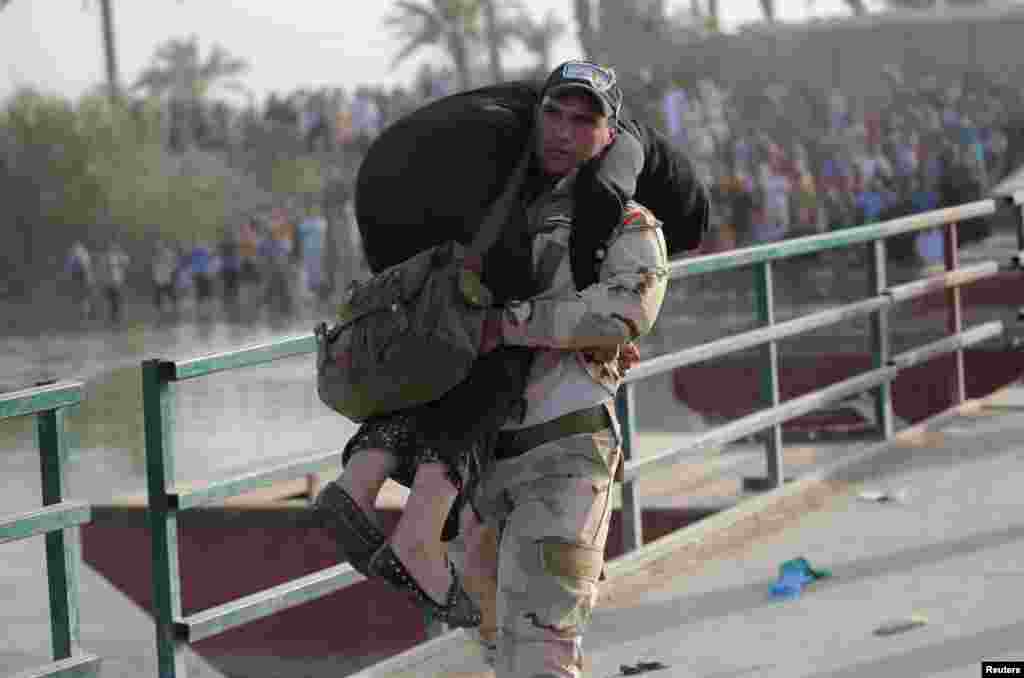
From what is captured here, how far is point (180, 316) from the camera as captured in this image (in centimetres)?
4478

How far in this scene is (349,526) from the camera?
376 centimetres

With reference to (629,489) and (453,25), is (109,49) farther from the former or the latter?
(629,489)

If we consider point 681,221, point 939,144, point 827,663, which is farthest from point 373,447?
point 939,144

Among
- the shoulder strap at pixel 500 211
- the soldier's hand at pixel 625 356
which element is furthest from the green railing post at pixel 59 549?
the soldier's hand at pixel 625 356

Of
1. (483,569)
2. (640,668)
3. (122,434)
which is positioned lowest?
(122,434)

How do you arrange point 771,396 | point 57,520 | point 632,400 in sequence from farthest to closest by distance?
point 771,396 < point 632,400 < point 57,520

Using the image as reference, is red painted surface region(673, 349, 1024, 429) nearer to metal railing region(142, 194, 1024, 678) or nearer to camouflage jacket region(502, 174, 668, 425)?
metal railing region(142, 194, 1024, 678)

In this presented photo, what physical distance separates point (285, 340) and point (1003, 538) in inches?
113

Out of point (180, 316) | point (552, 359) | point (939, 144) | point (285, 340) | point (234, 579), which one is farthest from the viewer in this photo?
point (180, 316)

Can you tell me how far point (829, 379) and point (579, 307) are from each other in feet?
38.1

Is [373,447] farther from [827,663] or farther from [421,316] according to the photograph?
[827,663]

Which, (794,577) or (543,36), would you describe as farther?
(543,36)

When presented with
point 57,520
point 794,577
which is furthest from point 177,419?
point 57,520

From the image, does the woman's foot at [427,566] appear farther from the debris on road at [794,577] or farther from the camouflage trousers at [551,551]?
the debris on road at [794,577]
